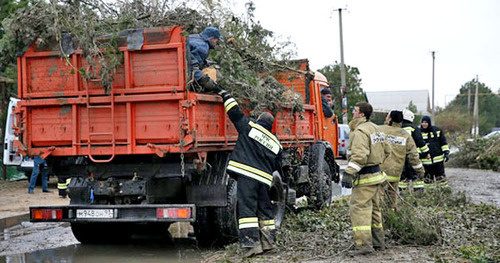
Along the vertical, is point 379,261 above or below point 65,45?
below

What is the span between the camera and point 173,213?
684 cm

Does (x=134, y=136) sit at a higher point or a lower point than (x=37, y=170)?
higher

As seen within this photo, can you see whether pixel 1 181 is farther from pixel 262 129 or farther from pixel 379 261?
pixel 379 261

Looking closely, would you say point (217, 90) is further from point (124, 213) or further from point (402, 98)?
point (402, 98)

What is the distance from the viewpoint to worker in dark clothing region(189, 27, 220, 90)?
6875 mm

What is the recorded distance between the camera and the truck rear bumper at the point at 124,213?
22.4ft

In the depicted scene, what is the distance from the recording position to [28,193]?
14820 mm

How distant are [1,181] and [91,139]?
1226 cm

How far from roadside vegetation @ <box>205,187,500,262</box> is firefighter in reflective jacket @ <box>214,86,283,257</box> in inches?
10.2

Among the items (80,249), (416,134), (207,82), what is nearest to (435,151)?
(416,134)

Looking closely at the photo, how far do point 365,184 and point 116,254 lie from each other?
11.0ft

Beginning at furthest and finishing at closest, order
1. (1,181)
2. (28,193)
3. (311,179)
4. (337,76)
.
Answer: (337,76)
(1,181)
(28,193)
(311,179)

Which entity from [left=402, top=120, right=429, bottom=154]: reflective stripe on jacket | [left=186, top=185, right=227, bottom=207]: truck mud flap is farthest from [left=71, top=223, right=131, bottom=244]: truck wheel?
[left=402, top=120, right=429, bottom=154]: reflective stripe on jacket

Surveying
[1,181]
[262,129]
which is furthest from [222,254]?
[1,181]
